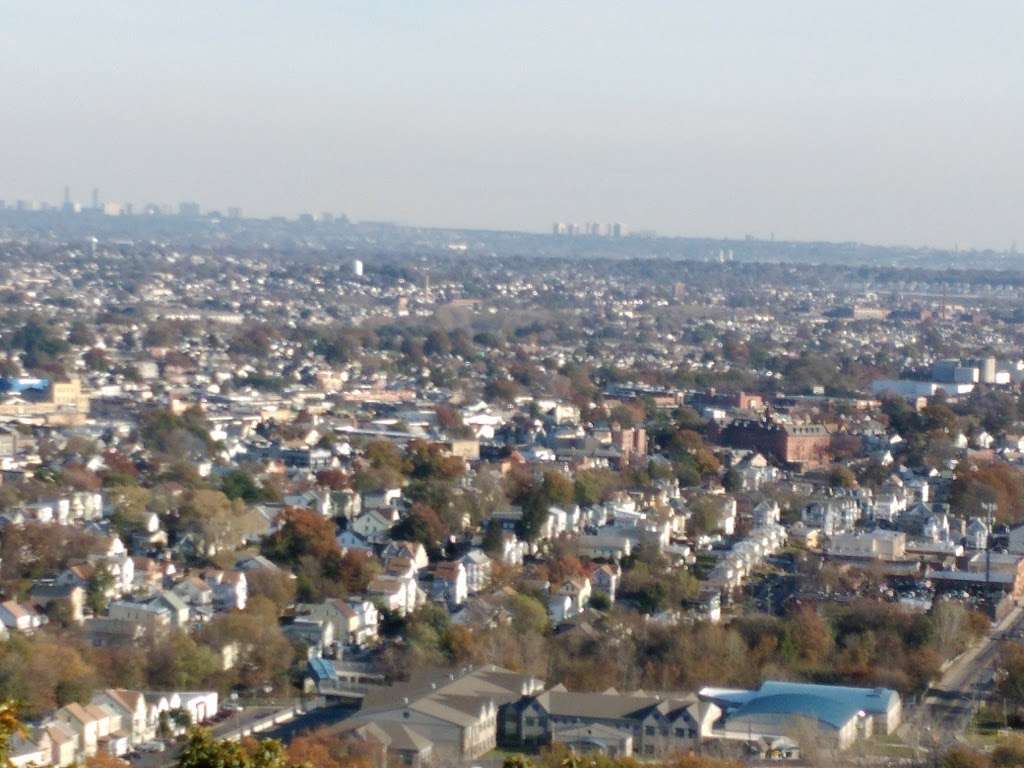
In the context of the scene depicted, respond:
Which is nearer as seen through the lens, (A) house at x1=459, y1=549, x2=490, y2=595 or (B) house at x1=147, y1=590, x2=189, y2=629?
(B) house at x1=147, y1=590, x2=189, y2=629

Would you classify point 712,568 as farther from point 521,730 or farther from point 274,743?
point 274,743

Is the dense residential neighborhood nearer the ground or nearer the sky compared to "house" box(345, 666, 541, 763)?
nearer the ground

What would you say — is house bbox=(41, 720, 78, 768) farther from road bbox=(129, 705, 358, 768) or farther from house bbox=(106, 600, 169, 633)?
house bbox=(106, 600, 169, 633)

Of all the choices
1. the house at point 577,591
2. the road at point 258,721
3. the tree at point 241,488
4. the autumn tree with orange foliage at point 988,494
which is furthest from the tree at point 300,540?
the autumn tree with orange foliage at point 988,494

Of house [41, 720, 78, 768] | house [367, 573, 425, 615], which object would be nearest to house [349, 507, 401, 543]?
house [367, 573, 425, 615]

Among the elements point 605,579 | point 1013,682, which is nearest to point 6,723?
point 1013,682

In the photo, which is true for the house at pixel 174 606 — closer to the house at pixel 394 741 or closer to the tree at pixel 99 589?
the tree at pixel 99 589

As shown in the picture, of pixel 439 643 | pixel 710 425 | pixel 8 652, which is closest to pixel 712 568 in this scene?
pixel 439 643

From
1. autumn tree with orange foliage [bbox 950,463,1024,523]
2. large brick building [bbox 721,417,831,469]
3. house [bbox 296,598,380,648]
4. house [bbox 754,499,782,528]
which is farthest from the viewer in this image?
large brick building [bbox 721,417,831,469]
